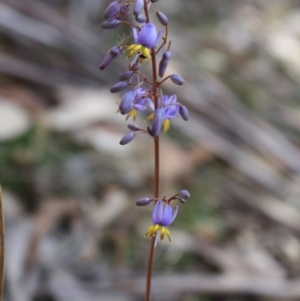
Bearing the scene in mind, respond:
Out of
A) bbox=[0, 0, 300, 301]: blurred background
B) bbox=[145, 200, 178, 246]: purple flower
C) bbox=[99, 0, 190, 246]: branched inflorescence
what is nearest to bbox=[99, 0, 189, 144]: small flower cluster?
bbox=[99, 0, 190, 246]: branched inflorescence

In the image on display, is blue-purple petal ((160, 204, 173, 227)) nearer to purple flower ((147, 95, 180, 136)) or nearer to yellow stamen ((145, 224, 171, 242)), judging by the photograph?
yellow stamen ((145, 224, 171, 242))

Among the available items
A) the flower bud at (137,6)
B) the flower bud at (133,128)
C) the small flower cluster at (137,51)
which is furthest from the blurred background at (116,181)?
the flower bud at (137,6)

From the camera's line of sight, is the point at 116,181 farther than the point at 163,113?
Yes

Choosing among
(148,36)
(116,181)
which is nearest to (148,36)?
(148,36)

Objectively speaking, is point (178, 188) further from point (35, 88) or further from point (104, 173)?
point (35, 88)

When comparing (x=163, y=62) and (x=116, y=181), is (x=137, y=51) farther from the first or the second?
(x=116, y=181)
